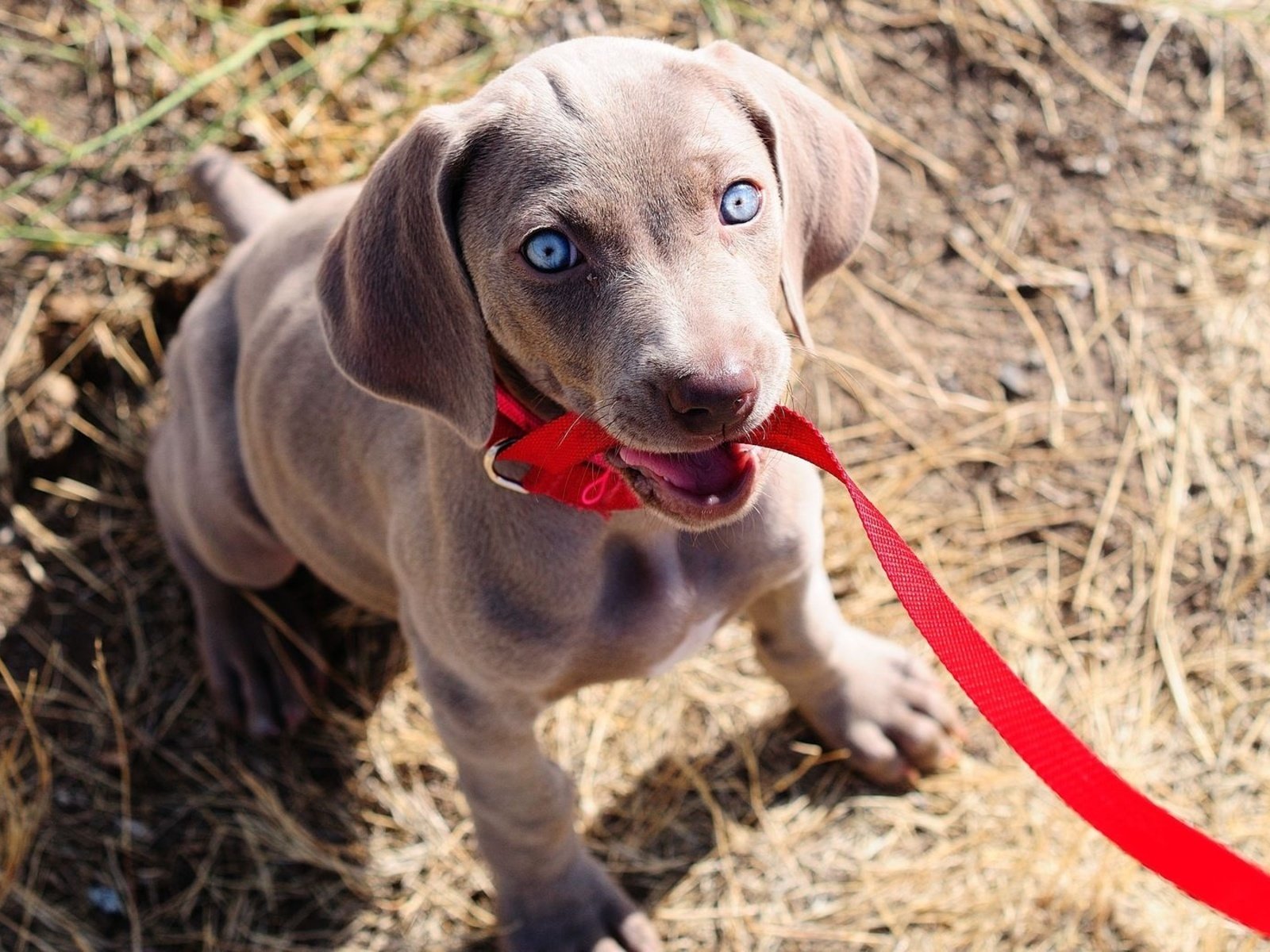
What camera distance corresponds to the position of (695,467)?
8.42 feet

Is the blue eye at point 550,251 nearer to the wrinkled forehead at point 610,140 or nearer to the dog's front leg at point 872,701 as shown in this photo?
the wrinkled forehead at point 610,140

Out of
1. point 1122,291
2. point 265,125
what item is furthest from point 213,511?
point 1122,291

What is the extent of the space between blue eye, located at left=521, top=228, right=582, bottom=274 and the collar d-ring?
42 centimetres

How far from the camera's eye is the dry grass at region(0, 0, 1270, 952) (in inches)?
163

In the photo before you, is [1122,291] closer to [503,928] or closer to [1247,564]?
[1247,564]

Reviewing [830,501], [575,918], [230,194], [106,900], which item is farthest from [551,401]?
[106,900]

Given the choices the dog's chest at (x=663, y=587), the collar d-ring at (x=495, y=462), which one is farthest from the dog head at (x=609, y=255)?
the dog's chest at (x=663, y=587)

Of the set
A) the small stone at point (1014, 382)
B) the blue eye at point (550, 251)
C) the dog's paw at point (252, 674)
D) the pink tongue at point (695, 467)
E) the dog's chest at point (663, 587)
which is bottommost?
the dog's paw at point (252, 674)

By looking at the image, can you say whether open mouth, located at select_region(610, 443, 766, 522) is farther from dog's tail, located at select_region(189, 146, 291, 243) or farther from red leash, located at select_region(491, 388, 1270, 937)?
dog's tail, located at select_region(189, 146, 291, 243)

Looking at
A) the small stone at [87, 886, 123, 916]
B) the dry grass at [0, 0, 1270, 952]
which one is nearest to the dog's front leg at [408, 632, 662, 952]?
the dry grass at [0, 0, 1270, 952]

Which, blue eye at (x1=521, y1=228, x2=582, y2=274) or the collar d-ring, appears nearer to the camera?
blue eye at (x1=521, y1=228, x2=582, y2=274)

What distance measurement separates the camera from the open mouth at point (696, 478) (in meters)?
2.50

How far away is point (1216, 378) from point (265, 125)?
3677mm

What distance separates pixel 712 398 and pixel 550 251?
0.44 meters
